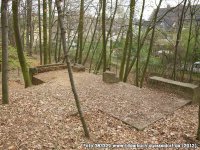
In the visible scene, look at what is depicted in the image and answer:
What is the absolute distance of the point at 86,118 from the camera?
230 inches

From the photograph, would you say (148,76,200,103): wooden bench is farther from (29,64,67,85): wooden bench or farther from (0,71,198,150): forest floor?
(29,64,67,85): wooden bench

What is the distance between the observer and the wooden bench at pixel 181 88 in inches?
305

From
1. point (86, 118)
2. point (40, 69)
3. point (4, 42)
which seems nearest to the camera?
point (86, 118)

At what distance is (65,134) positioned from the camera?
4938 mm

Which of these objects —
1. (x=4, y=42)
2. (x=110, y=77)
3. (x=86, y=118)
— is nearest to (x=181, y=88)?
(x=110, y=77)

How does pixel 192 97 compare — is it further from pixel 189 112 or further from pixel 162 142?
pixel 162 142

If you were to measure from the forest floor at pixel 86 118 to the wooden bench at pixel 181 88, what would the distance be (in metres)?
0.29

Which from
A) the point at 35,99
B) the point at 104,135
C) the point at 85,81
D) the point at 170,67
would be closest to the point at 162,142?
the point at 104,135

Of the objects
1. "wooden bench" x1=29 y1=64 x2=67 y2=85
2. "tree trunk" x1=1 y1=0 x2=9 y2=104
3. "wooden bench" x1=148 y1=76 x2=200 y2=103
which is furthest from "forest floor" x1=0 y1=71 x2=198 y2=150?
"wooden bench" x1=29 y1=64 x2=67 y2=85

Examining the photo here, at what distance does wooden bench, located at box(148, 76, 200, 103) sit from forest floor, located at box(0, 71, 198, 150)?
29 centimetres

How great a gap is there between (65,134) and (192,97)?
16.7ft

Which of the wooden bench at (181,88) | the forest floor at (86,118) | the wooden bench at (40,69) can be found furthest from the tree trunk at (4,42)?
the wooden bench at (181,88)

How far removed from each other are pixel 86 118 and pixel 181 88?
420 cm

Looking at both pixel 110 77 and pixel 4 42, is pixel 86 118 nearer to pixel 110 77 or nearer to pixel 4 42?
pixel 4 42
